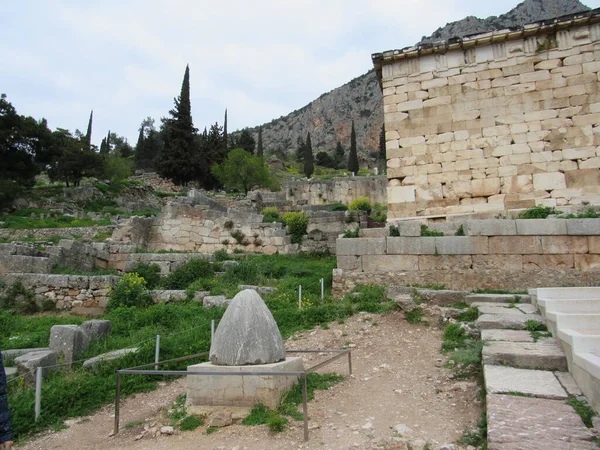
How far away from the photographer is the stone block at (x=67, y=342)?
6559 millimetres

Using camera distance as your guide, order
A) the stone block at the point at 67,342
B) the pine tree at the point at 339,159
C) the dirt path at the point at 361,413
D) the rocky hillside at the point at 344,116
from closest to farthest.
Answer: the dirt path at the point at 361,413 < the stone block at the point at 67,342 < the pine tree at the point at 339,159 < the rocky hillside at the point at 344,116

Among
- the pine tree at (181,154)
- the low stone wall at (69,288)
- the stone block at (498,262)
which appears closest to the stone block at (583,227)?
the stone block at (498,262)

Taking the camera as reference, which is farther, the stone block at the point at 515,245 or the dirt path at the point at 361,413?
the stone block at the point at 515,245

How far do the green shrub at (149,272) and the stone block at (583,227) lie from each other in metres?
10.6

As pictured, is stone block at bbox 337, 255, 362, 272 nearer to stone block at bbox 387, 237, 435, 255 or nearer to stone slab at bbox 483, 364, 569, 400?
stone block at bbox 387, 237, 435, 255

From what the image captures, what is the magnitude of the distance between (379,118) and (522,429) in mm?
83928

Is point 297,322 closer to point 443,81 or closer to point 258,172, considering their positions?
point 443,81

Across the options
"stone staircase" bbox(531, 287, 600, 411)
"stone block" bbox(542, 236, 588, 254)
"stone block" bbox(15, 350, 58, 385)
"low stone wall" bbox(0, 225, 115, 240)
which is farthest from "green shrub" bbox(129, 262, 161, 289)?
"stone block" bbox(542, 236, 588, 254)

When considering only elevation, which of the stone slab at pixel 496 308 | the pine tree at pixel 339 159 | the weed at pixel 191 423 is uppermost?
the pine tree at pixel 339 159

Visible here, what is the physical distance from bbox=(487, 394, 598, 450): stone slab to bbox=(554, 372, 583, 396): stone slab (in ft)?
1.02

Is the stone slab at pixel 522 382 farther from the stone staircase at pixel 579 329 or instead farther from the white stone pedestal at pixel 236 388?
the white stone pedestal at pixel 236 388

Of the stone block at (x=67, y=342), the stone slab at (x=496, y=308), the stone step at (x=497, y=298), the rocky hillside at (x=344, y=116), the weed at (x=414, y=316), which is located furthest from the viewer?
the rocky hillside at (x=344, y=116)

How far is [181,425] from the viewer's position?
4379 millimetres

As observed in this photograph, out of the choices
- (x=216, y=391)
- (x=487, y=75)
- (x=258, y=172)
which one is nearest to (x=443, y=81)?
(x=487, y=75)
